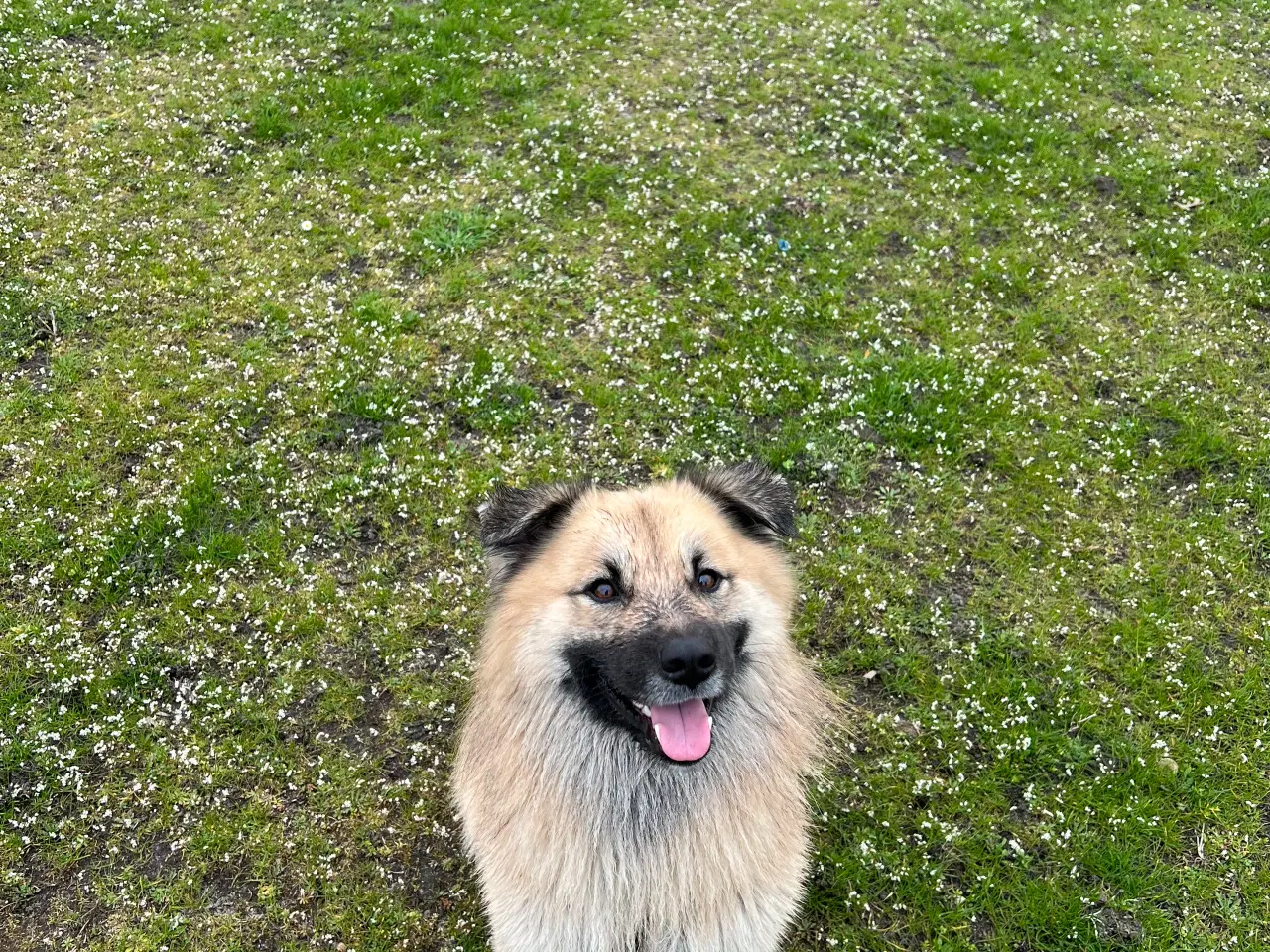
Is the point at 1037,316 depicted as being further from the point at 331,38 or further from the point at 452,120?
the point at 331,38

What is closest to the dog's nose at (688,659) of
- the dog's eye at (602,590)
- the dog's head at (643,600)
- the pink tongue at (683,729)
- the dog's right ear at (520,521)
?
the dog's head at (643,600)

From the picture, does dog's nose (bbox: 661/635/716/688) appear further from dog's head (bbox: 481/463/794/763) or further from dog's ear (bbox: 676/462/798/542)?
dog's ear (bbox: 676/462/798/542)

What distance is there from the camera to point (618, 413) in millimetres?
6812

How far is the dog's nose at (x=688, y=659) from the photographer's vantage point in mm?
3143

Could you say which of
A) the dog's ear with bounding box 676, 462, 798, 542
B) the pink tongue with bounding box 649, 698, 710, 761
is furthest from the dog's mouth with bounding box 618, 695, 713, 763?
the dog's ear with bounding box 676, 462, 798, 542

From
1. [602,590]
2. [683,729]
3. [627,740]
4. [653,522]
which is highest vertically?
[653,522]

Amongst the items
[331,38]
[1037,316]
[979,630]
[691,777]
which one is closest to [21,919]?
[691,777]

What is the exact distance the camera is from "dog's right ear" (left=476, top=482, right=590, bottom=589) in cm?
381

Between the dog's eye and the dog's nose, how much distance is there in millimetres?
417

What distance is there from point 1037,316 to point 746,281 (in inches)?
108

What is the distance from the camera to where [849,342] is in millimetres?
7387

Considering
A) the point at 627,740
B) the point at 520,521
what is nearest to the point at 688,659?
the point at 627,740

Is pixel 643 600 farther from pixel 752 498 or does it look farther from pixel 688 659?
pixel 752 498

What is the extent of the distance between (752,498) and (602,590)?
97 cm
